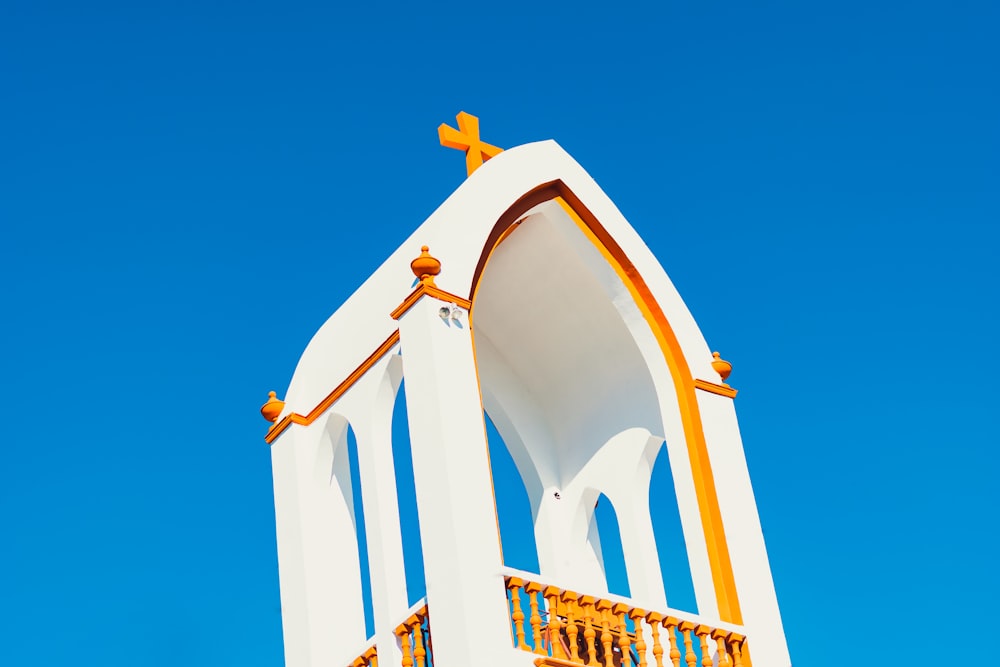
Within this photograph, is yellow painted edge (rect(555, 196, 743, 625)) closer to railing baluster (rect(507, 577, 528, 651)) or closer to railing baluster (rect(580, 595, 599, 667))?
railing baluster (rect(580, 595, 599, 667))

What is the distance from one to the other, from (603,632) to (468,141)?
208 inches

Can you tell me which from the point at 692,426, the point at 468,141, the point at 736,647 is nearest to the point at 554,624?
the point at 736,647

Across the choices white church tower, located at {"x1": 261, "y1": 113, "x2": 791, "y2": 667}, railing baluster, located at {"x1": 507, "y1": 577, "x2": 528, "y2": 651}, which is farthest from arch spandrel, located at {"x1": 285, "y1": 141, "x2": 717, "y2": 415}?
railing baluster, located at {"x1": 507, "y1": 577, "x2": 528, "y2": 651}

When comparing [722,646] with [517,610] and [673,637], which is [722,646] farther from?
[517,610]

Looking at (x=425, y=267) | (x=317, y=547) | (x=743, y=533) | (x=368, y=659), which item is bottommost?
(x=368, y=659)

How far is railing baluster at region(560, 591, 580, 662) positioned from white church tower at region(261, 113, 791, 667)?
0.01 meters

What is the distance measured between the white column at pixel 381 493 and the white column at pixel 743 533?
2.70 meters

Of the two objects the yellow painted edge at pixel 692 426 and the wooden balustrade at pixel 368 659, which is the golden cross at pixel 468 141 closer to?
the yellow painted edge at pixel 692 426

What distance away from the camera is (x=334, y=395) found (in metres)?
13.3

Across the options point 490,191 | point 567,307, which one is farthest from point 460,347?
point 567,307

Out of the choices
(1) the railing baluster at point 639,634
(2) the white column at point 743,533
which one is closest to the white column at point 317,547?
(1) the railing baluster at point 639,634

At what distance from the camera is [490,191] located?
13.0 m

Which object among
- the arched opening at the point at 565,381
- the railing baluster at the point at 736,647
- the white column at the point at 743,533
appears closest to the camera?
the railing baluster at the point at 736,647

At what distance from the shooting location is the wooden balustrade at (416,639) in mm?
11039
